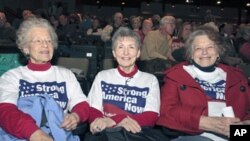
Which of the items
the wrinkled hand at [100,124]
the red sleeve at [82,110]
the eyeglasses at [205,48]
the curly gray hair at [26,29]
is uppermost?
the curly gray hair at [26,29]

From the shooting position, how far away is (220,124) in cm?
291

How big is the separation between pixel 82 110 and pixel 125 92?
0.34 metres

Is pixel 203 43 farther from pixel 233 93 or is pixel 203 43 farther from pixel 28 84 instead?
pixel 28 84

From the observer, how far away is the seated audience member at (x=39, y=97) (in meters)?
2.74

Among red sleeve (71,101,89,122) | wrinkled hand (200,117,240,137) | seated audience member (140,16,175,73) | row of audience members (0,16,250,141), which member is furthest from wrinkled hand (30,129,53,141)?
seated audience member (140,16,175,73)

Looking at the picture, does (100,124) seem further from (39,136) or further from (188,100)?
(188,100)

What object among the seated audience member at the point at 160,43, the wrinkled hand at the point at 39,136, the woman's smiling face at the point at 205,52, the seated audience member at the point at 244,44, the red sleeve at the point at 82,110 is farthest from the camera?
the seated audience member at the point at 244,44

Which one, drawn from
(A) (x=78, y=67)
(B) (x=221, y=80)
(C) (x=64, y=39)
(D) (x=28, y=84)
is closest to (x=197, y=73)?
(B) (x=221, y=80)

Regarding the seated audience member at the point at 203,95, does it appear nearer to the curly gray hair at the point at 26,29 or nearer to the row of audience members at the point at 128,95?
the row of audience members at the point at 128,95

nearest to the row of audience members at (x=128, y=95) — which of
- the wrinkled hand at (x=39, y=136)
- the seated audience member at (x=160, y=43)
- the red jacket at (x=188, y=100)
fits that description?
the red jacket at (x=188, y=100)

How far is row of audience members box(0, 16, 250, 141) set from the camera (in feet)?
9.31

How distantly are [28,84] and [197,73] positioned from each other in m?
1.25

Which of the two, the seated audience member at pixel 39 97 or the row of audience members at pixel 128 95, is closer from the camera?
the seated audience member at pixel 39 97

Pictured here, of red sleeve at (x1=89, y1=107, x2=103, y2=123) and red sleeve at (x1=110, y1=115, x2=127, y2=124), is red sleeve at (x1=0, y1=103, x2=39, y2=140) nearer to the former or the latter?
red sleeve at (x1=89, y1=107, x2=103, y2=123)
